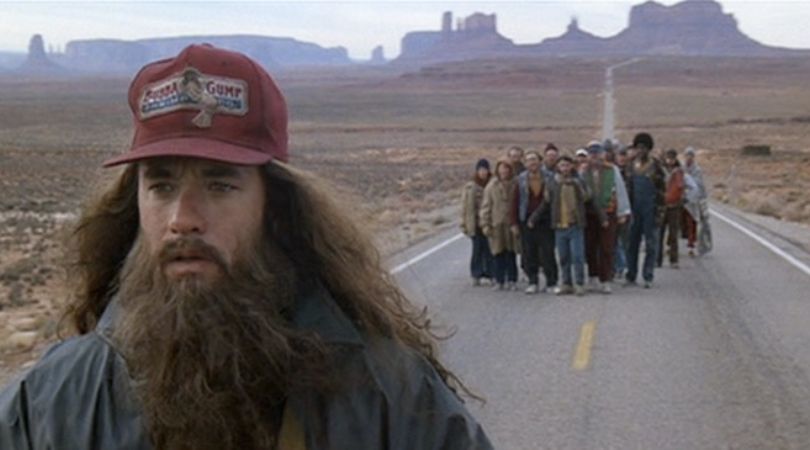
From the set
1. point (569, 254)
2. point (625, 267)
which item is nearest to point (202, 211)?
point (569, 254)

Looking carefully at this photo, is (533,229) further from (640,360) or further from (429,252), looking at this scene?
(640,360)

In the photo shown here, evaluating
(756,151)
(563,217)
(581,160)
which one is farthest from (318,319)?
(756,151)

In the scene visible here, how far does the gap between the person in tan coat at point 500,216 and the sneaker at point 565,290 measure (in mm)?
631

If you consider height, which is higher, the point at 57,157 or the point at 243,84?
the point at 243,84

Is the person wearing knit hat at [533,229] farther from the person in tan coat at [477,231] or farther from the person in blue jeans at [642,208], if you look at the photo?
the person in blue jeans at [642,208]

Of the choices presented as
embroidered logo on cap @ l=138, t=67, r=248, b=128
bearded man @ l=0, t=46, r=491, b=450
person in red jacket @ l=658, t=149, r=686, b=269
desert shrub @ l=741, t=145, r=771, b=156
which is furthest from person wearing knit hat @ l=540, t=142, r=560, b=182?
desert shrub @ l=741, t=145, r=771, b=156

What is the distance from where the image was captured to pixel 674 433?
7.93m

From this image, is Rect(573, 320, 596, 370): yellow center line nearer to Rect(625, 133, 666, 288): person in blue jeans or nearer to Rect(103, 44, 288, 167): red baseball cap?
Rect(625, 133, 666, 288): person in blue jeans

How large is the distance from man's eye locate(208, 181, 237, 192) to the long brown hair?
100 millimetres

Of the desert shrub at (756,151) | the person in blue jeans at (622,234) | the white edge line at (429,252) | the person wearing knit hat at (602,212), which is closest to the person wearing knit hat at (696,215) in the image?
the person in blue jeans at (622,234)

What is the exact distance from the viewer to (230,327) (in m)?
2.23

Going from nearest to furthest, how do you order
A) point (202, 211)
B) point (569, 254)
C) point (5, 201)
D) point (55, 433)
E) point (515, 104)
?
point (55, 433), point (202, 211), point (569, 254), point (5, 201), point (515, 104)

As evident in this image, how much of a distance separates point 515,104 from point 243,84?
458 feet

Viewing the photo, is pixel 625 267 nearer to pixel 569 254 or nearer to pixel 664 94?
pixel 569 254
